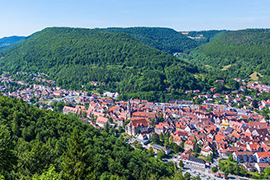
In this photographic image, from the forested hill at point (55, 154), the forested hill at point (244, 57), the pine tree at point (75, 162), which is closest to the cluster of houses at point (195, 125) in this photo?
the forested hill at point (55, 154)

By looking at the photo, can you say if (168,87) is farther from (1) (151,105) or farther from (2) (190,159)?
(2) (190,159)

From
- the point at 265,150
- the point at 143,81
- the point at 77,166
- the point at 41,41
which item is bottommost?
the point at 265,150

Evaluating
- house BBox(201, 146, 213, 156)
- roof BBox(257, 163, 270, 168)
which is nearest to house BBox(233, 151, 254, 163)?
roof BBox(257, 163, 270, 168)

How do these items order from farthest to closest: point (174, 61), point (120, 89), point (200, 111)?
1. point (174, 61)
2. point (120, 89)
3. point (200, 111)

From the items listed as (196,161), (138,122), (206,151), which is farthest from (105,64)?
(196,161)

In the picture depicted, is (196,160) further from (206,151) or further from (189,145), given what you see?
(189,145)

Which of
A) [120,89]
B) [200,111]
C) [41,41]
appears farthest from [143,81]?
[41,41]

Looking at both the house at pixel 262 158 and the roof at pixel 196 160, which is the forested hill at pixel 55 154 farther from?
the house at pixel 262 158
